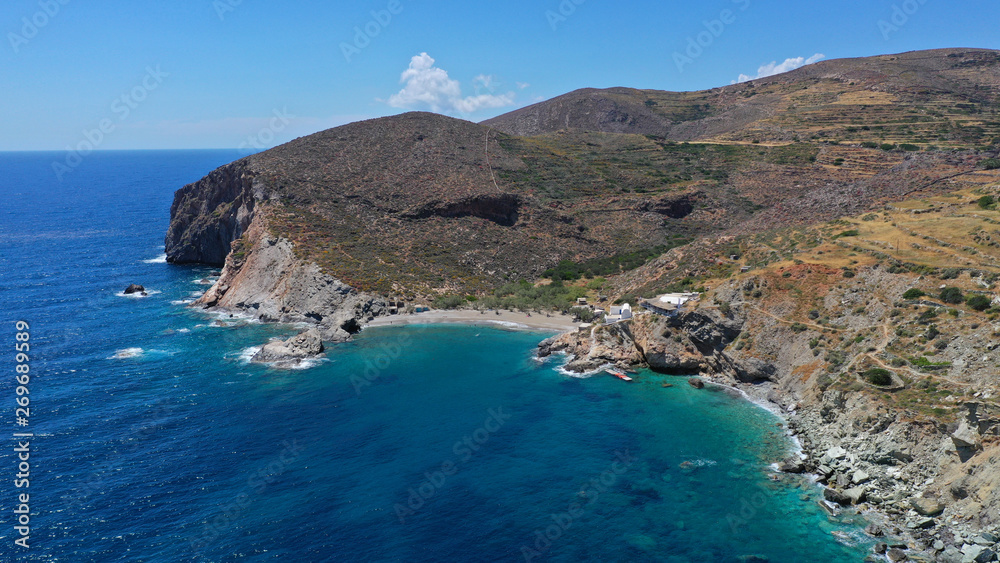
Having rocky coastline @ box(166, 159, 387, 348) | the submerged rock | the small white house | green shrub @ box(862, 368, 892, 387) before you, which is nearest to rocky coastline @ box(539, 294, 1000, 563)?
green shrub @ box(862, 368, 892, 387)

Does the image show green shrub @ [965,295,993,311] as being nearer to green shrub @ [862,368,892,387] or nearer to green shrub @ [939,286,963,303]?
green shrub @ [939,286,963,303]

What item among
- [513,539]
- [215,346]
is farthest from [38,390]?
[513,539]

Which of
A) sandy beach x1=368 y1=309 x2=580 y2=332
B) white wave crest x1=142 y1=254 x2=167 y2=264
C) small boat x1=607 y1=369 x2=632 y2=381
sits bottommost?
small boat x1=607 y1=369 x2=632 y2=381

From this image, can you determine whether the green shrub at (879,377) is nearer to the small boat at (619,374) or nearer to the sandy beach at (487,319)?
the small boat at (619,374)

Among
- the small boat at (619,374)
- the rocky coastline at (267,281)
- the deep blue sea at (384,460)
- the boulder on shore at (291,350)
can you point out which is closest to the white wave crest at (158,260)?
the rocky coastline at (267,281)

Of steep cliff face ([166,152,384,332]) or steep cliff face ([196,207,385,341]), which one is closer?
steep cliff face ([196,207,385,341])

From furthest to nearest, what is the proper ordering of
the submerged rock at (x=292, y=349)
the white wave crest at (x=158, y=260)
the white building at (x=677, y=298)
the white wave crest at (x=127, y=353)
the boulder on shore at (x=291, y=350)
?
the white wave crest at (x=158, y=260), the submerged rock at (x=292, y=349), the boulder on shore at (x=291, y=350), the white wave crest at (x=127, y=353), the white building at (x=677, y=298)

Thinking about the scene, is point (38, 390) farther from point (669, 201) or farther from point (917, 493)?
point (669, 201)
